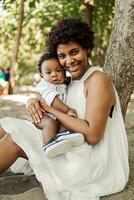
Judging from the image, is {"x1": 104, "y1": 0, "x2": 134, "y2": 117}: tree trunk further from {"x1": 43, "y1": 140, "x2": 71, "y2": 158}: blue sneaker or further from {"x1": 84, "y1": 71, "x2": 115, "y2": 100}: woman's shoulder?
{"x1": 43, "y1": 140, "x2": 71, "y2": 158}: blue sneaker

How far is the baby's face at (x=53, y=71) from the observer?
2.98 m

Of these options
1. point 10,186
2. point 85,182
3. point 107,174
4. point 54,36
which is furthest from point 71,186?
point 54,36

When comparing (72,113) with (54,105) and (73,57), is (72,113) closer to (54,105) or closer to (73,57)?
(54,105)

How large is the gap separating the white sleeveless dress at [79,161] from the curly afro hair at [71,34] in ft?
0.65

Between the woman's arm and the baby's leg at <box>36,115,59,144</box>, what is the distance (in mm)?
88

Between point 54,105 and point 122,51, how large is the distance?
0.88 metres

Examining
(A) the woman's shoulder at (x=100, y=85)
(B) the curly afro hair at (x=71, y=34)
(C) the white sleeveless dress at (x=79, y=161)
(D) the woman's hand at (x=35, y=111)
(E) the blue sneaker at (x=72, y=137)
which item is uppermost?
(B) the curly afro hair at (x=71, y=34)

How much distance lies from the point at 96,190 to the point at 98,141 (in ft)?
1.01

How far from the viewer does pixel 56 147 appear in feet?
8.59

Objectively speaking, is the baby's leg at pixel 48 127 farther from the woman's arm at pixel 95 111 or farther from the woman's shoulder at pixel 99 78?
the woman's shoulder at pixel 99 78

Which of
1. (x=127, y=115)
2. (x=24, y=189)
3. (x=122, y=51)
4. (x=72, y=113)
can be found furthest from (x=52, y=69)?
(x=127, y=115)

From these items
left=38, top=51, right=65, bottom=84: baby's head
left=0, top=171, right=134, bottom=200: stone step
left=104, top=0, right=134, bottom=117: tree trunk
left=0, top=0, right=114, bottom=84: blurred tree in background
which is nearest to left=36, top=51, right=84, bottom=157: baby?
left=38, top=51, right=65, bottom=84: baby's head

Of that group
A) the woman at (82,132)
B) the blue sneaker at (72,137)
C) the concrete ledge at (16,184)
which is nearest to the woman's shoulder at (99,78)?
the woman at (82,132)

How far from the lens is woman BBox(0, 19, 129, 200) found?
2697 mm
